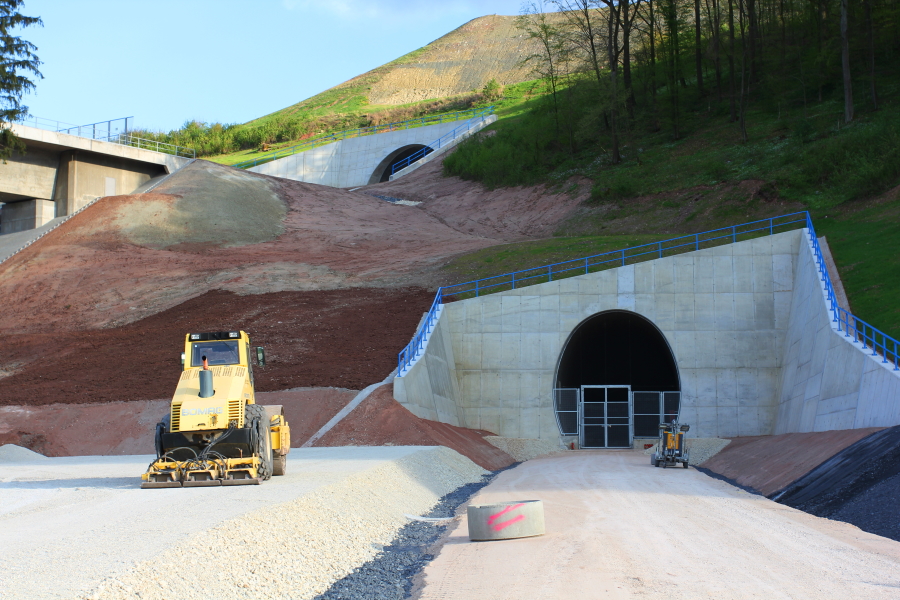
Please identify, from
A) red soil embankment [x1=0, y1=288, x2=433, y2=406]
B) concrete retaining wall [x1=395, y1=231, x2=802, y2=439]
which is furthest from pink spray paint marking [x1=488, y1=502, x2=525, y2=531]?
concrete retaining wall [x1=395, y1=231, x2=802, y2=439]

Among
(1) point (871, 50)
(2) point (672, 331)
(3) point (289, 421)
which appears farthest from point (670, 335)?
(1) point (871, 50)

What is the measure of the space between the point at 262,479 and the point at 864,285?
23.0 metres

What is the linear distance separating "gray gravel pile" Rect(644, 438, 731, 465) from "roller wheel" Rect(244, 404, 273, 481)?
17.2 meters

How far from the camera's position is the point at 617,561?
34.0 feet

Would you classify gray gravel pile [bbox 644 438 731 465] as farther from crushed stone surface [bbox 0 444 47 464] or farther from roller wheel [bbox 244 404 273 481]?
crushed stone surface [bbox 0 444 47 464]

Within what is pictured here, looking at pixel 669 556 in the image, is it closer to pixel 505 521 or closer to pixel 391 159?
pixel 505 521

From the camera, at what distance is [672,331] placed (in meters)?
34.2

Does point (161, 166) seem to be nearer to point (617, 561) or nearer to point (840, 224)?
point (840, 224)

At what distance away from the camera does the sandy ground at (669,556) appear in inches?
356

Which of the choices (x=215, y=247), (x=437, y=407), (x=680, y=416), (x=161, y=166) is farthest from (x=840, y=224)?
(x=161, y=166)

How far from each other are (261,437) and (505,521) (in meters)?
5.88

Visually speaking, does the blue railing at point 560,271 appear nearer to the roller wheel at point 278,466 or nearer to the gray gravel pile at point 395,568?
the roller wheel at point 278,466

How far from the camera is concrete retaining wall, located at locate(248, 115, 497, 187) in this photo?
261 feet

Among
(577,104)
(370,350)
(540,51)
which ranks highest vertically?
(540,51)
